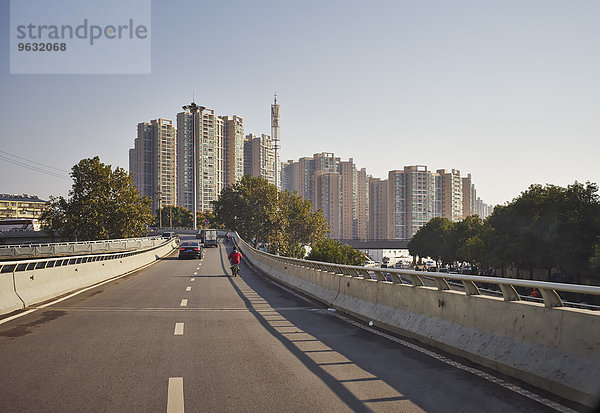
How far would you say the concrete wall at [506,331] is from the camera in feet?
20.2

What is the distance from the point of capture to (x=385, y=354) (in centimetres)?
897

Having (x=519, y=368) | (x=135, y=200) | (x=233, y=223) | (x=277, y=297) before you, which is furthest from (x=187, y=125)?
(x=519, y=368)

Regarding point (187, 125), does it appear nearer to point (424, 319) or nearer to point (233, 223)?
point (233, 223)

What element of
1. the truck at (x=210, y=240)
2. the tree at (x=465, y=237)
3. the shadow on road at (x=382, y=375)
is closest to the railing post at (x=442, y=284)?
the shadow on road at (x=382, y=375)

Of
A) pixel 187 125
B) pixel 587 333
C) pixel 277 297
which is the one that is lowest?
pixel 277 297

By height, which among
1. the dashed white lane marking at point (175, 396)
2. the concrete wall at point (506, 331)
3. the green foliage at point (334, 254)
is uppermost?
the concrete wall at point (506, 331)

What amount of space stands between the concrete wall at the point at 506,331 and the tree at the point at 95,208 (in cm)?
7237

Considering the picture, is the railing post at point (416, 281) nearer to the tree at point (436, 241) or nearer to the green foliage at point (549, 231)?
the green foliage at point (549, 231)

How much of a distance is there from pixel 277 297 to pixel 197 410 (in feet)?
46.4

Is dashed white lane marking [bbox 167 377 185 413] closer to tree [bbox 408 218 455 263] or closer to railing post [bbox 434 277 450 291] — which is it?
railing post [bbox 434 277 450 291]

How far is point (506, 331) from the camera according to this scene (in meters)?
7.68

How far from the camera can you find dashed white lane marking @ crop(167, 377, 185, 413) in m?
5.77

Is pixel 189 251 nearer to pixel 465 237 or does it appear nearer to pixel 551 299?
pixel 551 299

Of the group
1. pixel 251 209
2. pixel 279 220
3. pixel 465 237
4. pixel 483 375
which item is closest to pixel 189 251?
pixel 483 375
